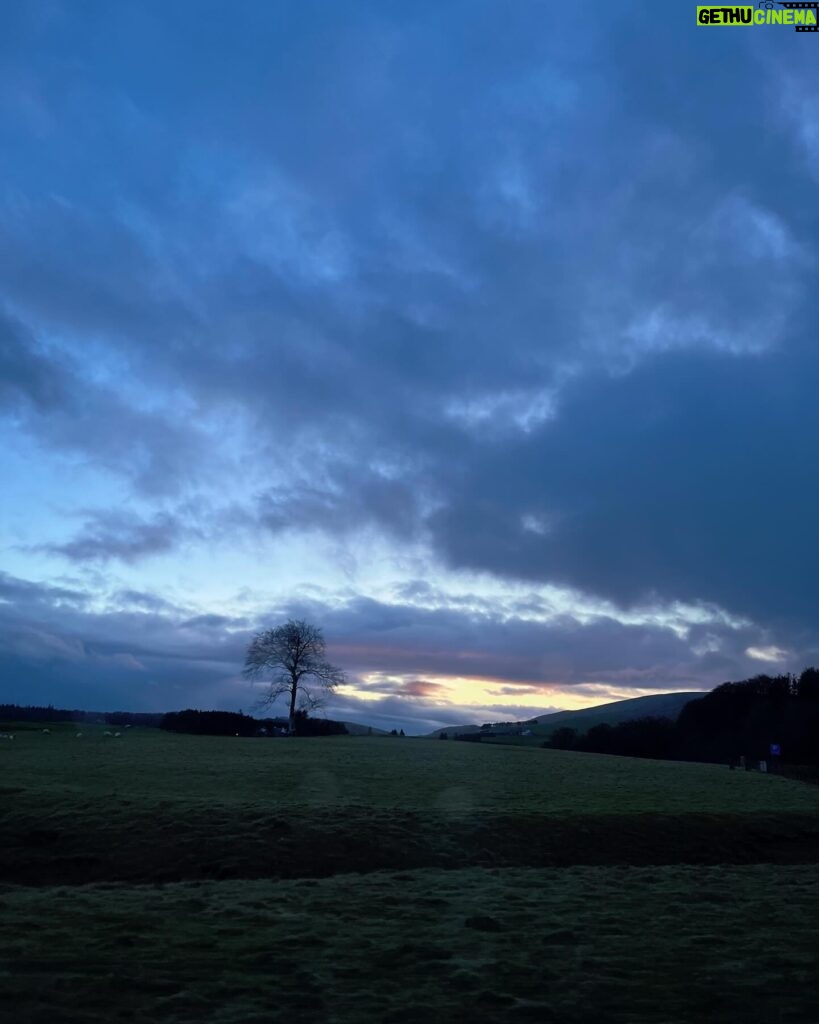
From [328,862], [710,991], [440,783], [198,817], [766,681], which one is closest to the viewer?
[710,991]

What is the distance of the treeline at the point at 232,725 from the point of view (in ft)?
335

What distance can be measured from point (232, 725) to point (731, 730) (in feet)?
271

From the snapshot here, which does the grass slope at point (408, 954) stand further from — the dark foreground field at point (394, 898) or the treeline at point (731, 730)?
the treeline at point (731, 730)

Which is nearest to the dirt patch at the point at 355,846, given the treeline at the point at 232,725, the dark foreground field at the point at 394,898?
the dark foreground field at the point at 394,898

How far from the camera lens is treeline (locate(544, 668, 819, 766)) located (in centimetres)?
11175

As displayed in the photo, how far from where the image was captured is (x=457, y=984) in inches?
480

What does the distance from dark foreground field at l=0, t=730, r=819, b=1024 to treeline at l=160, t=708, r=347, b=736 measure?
5989cm

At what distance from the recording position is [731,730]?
13250cm

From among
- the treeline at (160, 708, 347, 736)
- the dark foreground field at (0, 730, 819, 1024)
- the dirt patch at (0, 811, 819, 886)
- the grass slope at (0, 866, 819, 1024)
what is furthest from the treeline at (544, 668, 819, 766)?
the grass slope at (0, 866, 819, 1024)

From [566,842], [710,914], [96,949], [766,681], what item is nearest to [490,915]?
[710,914]

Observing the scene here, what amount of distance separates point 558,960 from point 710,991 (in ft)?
8.72

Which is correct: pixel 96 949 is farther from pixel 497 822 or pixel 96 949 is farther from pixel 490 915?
pixel 497 822

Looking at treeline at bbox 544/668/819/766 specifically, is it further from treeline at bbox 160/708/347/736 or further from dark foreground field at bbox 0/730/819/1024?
dark foreground field at bbox 0/730/819/1024

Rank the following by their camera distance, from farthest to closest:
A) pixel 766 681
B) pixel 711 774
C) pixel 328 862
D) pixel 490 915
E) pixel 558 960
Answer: pixel 766 681
pixel 711 774
pixel 328 862
pixel 490 915
pixel 558 960
